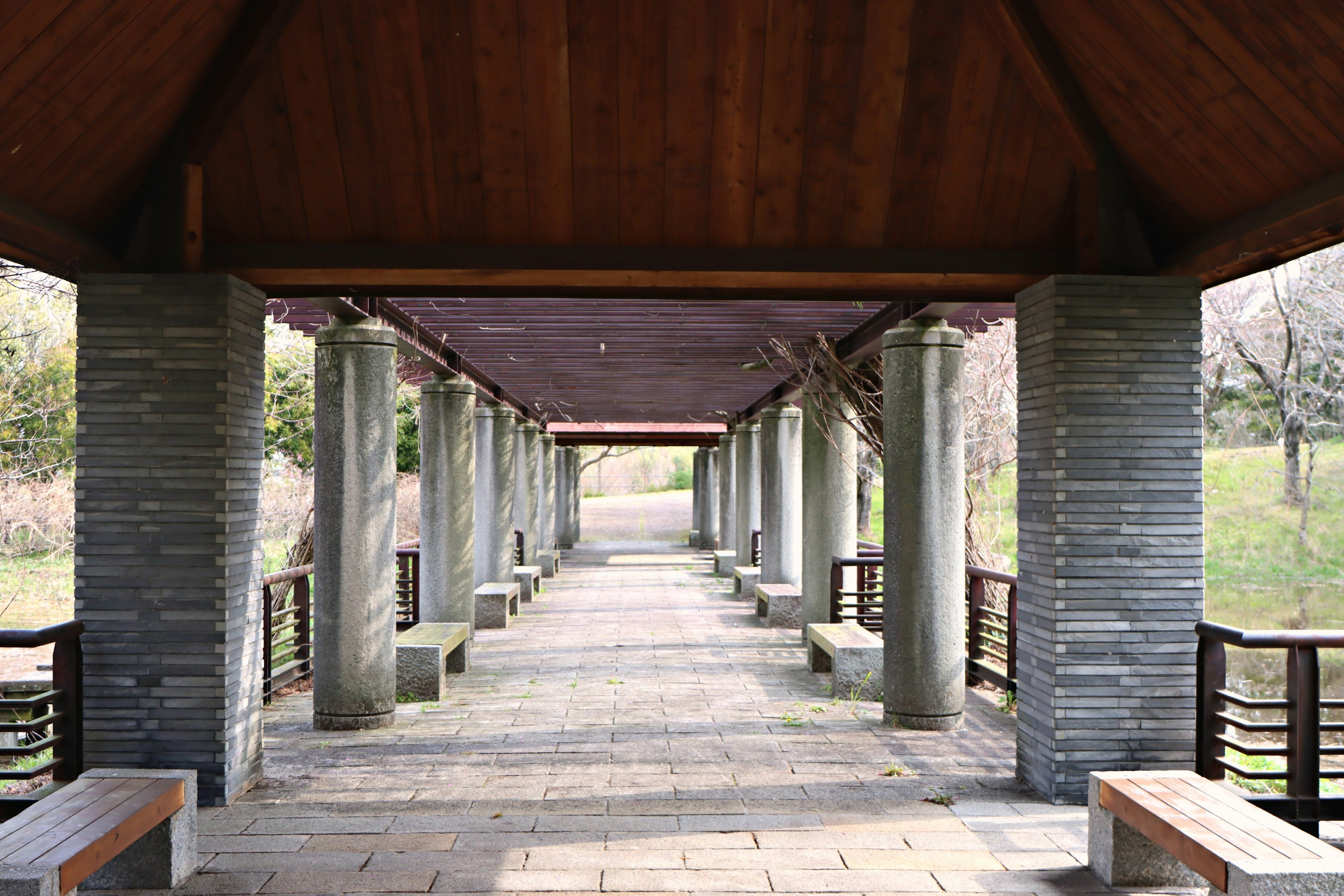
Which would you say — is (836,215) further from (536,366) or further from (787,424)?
(787,424)

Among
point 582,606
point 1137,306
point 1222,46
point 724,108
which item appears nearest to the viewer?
point 1222,46

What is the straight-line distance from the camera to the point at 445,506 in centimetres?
1084

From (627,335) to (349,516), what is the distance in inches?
128

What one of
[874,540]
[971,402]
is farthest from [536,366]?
[874,540]

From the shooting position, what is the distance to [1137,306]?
17.4ft

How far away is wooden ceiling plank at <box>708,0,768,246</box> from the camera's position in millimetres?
4723

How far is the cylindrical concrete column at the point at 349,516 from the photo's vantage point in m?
6.95

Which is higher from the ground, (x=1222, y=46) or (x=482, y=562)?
(x=1222, y=46)

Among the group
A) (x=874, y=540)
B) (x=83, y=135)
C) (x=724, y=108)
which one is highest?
(x=724, y=108)

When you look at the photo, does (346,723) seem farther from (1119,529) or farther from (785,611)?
(785,611)

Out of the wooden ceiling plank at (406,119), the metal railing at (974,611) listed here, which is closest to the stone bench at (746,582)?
the metal railing at (974,611)

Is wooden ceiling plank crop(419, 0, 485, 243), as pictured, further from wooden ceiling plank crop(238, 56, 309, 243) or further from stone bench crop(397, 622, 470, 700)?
stone bench crop(397, 622, 470, 700)

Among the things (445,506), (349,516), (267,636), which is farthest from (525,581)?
(349,516)

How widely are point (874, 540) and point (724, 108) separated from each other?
1029 inches
